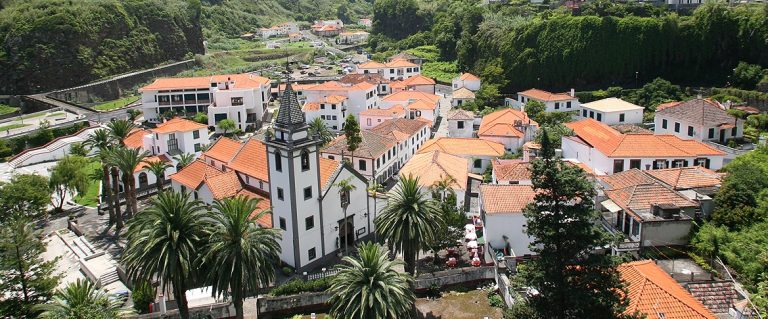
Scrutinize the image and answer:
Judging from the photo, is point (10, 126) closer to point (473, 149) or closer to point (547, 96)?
point (473, 149)

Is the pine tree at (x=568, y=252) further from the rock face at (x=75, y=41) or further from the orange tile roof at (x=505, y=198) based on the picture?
the rock face at (x=75, y=41)

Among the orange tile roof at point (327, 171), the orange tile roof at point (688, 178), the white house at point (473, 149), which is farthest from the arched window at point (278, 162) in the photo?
the orange tile roof at point (688, 178)

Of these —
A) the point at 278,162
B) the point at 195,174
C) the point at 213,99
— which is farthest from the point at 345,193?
the point at 213,99

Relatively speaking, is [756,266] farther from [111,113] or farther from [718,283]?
[111,113]

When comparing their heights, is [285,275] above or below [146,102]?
below

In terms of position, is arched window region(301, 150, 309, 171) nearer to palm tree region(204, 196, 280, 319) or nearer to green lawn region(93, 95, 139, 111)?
palm tree region(204, 196, 280, 319)

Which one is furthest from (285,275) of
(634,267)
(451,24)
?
(451,24)

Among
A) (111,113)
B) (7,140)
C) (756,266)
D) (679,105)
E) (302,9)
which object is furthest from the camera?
(302,9)
